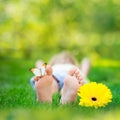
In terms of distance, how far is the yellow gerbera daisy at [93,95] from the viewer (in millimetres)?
2312

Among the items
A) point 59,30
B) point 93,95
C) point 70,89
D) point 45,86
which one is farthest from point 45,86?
point 59,30

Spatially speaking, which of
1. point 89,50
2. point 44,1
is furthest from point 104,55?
point 44,1

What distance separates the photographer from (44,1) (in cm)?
575

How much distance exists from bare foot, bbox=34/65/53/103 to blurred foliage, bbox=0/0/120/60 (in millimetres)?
3060

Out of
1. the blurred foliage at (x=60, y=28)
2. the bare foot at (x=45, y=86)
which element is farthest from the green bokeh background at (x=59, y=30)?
the bare foot at (x=45, y=86)

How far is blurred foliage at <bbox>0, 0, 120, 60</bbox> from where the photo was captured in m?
5.63

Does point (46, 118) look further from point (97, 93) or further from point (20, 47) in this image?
point (20, 47)

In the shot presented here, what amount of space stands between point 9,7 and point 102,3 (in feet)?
3.86

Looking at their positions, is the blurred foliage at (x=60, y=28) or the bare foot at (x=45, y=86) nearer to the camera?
the bare foot at (x=45, y=86)

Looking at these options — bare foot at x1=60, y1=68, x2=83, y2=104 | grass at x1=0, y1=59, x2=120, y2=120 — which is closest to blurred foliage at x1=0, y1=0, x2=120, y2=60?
grass at x1=0, y1=59, x2=120, y2=120

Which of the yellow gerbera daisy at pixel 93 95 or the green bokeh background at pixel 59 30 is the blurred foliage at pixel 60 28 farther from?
the yellow gerbera daisy at pixel 93 95

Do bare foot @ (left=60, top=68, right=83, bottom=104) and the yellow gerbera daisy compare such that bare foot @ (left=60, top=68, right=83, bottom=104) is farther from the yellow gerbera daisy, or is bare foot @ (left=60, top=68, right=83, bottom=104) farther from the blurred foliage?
the blurred foliage

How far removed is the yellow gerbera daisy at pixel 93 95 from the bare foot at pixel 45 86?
0.55 feet

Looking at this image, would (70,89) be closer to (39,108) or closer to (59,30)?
(39,108)
